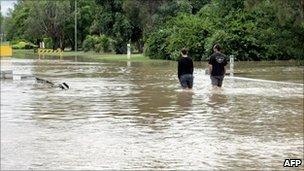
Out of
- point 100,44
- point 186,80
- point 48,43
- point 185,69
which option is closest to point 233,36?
point 186,80

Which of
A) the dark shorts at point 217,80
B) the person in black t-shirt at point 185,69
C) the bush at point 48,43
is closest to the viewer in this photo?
the person in black t-shirt at point 185,69

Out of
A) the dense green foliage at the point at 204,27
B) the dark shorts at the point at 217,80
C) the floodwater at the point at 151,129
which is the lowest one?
the floodwater at the point at 151,129

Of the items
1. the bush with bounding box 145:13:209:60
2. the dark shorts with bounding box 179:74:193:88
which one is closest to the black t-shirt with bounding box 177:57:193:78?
the dark shorts with bounding box 179:74:193:88

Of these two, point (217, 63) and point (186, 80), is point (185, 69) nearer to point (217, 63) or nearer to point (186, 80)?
point (186, 80)

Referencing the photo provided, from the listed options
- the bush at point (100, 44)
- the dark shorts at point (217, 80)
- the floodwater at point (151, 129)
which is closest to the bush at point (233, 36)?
the bush at point (100, 44)

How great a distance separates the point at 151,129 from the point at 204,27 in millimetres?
39656

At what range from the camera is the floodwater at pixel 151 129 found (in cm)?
891

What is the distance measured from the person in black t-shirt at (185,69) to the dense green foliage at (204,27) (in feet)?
60.1

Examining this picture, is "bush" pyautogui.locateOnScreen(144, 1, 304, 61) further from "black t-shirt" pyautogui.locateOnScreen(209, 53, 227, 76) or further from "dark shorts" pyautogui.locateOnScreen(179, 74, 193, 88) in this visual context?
"black t-shirt" pyautogui.locateOnScreen(209, 53, 227, 76)

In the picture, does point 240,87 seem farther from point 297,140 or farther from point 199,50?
point 199,50

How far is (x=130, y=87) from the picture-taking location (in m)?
23.1

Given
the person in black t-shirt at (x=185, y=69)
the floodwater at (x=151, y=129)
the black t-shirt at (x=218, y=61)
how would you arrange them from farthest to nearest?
1. the person in black t-shirt at (x=185, y=69)
2. the black t-shirt at (x=218, y=61)
3. the floodwater at (x=151, y=129)

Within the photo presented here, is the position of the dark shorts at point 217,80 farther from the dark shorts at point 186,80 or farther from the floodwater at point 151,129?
the dark shorts at point 186,80

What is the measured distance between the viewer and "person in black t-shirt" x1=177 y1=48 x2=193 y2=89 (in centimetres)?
2041
